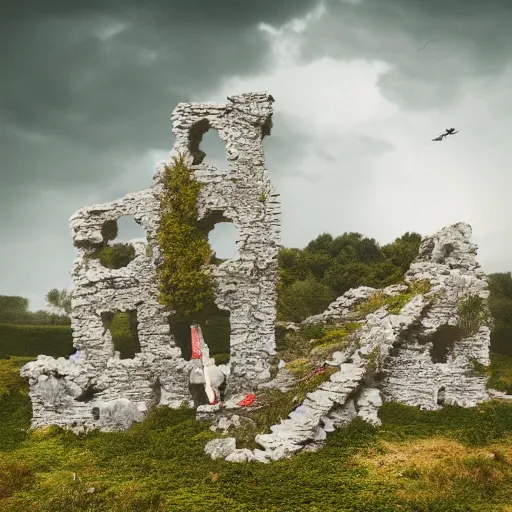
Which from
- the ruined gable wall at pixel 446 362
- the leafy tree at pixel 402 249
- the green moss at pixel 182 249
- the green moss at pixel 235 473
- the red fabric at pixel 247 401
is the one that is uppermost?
the leafy tree at pixel 402 249

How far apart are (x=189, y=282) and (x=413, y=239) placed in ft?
100

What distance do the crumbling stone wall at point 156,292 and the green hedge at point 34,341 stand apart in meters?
8.93

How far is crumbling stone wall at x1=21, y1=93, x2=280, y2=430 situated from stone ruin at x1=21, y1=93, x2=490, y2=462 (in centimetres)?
4

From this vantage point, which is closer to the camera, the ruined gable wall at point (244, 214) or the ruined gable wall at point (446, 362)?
the ruined gable wall at point (446, 362)

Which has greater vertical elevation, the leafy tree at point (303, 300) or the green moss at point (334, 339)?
the leafy tree at point (303, 300)

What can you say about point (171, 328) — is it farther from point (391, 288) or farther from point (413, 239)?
point (413, 239)

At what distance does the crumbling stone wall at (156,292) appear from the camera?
1953 cm

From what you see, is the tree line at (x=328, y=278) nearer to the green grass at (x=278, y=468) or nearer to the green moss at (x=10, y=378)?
the green moss at (x=10, y=378)

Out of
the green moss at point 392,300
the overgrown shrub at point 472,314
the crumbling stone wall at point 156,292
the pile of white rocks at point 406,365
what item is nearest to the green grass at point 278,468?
the pile of white rocks at point 406,365

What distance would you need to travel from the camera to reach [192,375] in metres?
19.7

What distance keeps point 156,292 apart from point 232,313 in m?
2.82

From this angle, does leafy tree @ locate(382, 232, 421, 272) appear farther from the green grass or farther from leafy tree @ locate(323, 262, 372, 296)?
the green grass

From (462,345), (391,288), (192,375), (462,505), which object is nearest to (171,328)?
(192,375)

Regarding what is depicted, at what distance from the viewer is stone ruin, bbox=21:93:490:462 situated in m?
18.8
